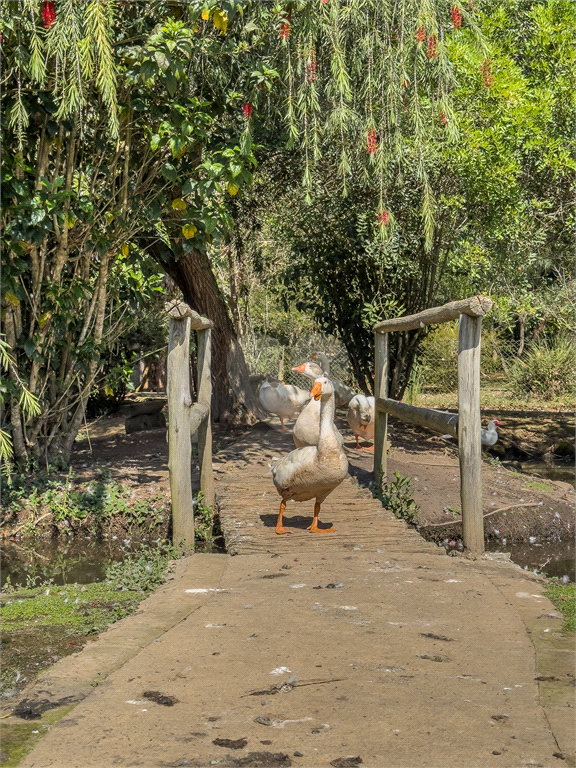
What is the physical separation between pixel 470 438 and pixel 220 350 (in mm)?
7196

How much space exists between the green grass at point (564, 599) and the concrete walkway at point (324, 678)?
58 mm

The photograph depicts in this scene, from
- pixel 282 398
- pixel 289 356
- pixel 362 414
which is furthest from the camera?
pixel 289 356

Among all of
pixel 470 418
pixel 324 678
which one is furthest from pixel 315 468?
pixel 324 678

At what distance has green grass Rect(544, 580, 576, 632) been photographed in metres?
4.18

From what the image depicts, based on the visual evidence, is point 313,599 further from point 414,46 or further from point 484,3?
point 484,3

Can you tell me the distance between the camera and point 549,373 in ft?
62.1

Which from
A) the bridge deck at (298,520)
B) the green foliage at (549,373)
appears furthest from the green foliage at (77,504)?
the green foliage at (549,373)

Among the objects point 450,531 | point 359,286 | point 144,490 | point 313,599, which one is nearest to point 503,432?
point 359,286

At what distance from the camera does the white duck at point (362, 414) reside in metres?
10.2

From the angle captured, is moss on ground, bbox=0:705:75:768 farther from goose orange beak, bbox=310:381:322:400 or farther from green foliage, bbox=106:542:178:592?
goose orange beak, bbox=310:381:322:400

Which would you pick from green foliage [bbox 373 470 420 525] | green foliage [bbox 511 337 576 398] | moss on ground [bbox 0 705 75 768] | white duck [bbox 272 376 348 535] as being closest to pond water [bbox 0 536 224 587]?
white duck [bbox 272 376 348 535]

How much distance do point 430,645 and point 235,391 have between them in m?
9.21

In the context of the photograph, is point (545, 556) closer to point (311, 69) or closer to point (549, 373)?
point (311, 69)

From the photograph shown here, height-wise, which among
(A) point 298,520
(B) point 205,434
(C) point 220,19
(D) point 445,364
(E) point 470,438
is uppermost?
(C) point 220,19
